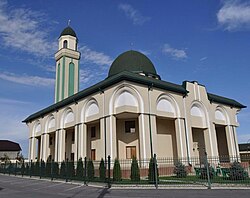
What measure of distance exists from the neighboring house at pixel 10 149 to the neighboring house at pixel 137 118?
32735 mm

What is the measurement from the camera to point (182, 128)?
2102 cm

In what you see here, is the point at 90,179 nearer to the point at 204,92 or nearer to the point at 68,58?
Answer: the point at 204,92

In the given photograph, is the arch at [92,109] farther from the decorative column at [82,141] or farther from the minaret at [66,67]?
the minaret at [66,67]

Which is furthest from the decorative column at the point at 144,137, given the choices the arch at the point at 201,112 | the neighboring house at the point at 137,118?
the arch at the point at 201,112

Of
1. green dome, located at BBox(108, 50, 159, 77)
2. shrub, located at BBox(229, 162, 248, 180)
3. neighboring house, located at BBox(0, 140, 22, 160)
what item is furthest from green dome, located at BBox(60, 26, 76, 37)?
neighboring house, located at BBox(0, 140, 22, 160)

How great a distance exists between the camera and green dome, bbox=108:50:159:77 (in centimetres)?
2531

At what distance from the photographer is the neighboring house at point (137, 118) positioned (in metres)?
18.9

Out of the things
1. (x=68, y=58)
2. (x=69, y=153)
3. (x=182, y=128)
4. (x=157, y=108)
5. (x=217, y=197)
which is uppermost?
(x=68, y=58)

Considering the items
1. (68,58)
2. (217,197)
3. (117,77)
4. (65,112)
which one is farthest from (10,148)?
(217,197)

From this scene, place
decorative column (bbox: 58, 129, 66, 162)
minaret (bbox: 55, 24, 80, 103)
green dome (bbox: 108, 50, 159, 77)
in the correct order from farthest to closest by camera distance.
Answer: minaret (bbox: 55, 24, 80, 103)
decorative column (bbox: 58, 129, 66, 162)
green dome (bbox: 108, 50, 159, 77)

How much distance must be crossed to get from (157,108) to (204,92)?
274 inches

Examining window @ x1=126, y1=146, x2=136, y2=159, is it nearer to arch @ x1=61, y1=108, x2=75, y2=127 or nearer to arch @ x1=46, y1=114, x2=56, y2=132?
arch @ x1=61, y1=108, x2=75, y2=127

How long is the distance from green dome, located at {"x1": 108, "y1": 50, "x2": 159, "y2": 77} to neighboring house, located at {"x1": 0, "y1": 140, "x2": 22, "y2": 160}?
4490 cm

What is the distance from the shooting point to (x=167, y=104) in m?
21.0
